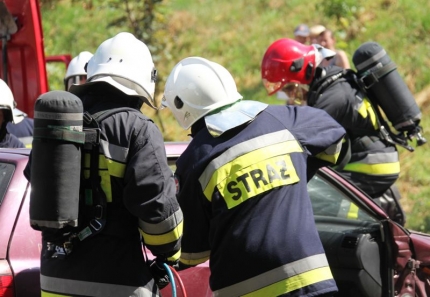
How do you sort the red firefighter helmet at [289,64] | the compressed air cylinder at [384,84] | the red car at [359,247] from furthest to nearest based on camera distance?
the compressed air cylinder at [384,84], the red firefighter helmet at [289,64], the red car at [359,247]

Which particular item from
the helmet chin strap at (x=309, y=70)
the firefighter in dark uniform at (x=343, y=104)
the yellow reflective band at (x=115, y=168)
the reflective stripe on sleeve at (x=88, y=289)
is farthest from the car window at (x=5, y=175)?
the helmet chin strap at (x=309, y=70)

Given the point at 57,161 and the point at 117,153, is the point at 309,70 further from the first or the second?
the point at 57,161

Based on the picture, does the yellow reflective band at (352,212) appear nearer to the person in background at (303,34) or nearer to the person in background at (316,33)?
the person in background at (316,33)

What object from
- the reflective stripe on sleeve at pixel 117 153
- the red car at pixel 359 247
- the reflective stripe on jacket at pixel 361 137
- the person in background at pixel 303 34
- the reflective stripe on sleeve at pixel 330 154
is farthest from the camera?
the person in background at pixel 303 34

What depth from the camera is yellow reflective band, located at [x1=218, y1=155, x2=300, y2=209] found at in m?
3.04

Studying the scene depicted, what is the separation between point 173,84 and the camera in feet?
10.6

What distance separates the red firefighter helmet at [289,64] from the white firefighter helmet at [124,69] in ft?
7.23

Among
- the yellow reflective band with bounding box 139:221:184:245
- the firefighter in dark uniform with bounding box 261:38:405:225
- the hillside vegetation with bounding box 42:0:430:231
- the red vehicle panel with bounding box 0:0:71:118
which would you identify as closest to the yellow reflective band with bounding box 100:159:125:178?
the yellow reflective band with bounding box 139:221:184:245

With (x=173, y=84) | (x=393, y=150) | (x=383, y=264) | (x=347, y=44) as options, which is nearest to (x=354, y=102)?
(x=393, y=150)

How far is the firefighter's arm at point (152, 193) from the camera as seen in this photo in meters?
2.85

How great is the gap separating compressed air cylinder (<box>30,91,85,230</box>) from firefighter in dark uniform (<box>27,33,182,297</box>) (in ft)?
0.43

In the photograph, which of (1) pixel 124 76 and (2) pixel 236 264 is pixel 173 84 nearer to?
(1) pixel 124 76

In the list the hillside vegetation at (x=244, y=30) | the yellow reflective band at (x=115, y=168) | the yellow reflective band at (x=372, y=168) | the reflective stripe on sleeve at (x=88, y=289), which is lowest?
the hillside vegetation at (x=244, y=30)

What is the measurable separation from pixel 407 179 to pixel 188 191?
20.8ft
